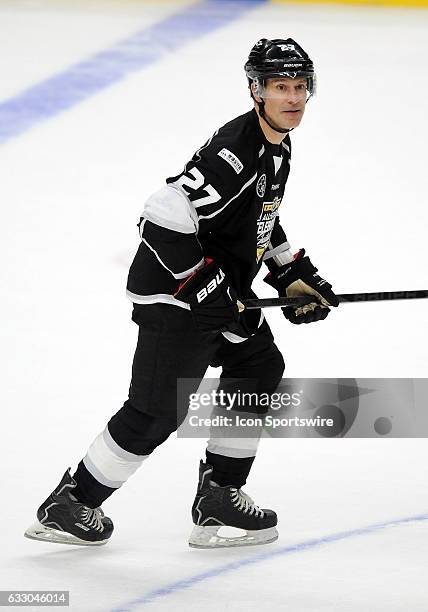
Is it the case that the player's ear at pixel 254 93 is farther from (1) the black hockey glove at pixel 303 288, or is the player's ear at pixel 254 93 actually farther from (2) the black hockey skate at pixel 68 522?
(2) the black hockey skate at pixel 68 522

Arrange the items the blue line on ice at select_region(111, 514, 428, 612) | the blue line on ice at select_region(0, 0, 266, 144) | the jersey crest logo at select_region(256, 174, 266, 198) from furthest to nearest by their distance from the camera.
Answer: the blue line on ice at select_region(0, 0, 266, 144) < the jersey crest logo at select_region(256, 174, 266, 198) < the blue line on ice at select_region(111, 514, 428, 612)

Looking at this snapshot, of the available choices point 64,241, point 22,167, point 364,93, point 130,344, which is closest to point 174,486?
point 130,344

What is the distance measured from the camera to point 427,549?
2.68 m

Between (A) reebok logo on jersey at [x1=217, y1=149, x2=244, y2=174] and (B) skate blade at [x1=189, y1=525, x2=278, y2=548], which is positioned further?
(B) skate blade at [x1=189, y1=525, x2=278, y2=548]

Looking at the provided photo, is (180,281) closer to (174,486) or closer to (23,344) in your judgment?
(174,486)

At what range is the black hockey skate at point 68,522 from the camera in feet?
8.96

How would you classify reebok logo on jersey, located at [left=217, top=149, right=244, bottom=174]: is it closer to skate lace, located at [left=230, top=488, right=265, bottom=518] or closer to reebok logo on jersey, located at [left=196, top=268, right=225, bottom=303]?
reebok logo on jersey, located at [left=196, top=268, right=225, bottom=303]

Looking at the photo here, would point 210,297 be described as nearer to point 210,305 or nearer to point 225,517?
point 210,305

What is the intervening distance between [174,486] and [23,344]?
996mm

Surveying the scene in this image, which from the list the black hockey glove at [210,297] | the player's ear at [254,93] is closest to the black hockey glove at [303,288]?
the black hockey glove at [210,297]

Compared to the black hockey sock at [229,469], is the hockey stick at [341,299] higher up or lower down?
higher up

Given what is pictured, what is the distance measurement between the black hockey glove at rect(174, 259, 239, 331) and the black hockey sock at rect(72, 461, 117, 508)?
43cm

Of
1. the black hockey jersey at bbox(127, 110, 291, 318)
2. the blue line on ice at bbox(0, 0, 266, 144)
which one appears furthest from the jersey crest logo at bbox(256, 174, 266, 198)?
the blue line on ice at bbox(0, 0, 266, 144)

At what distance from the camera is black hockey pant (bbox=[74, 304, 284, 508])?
2.63 m
